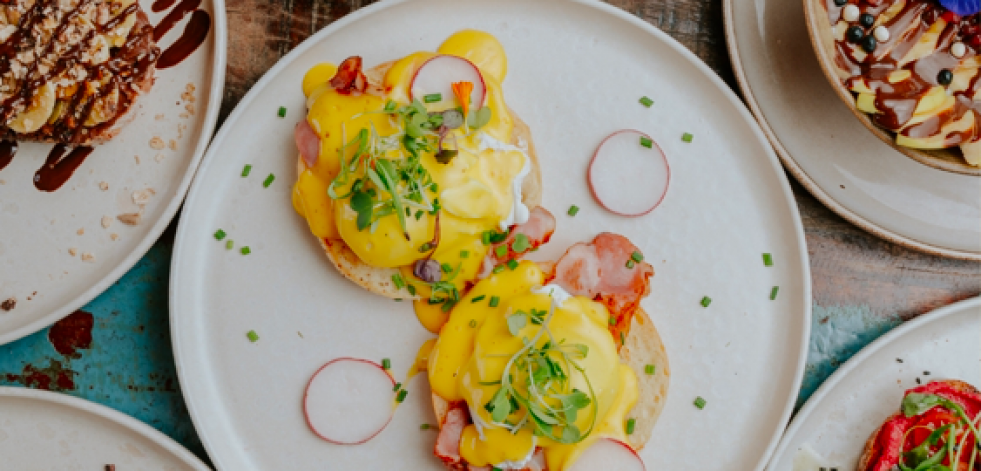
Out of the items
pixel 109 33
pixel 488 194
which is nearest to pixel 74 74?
pixel 109 33

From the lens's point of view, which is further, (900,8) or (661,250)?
(661,250)

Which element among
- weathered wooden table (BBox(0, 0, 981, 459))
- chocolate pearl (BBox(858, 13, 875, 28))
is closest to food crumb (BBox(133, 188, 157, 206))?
weathered wooden table (BBox(0, 0, 981, 459))

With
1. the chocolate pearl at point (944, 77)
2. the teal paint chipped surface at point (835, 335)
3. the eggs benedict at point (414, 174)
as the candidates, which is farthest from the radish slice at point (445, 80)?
the teal paint chipped surface at point (835, 335)

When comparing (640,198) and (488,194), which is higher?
(488,194)

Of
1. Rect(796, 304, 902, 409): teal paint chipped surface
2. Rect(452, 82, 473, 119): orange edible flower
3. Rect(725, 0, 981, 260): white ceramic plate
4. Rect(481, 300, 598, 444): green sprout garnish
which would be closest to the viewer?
Rect(481, 300, 598, 444): green sprout garnish

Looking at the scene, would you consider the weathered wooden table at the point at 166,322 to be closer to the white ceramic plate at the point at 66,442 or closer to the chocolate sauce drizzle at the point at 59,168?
the white ceramic plate at the point at 66,442

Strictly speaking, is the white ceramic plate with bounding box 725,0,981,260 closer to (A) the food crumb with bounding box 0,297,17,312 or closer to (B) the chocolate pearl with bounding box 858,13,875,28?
(B) the chocolate pearl with bounding box 858,13,875,28

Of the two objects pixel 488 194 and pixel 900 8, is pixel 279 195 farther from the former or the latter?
pixel 900 8

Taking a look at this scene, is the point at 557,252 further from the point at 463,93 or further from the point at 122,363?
the point at 122,363
